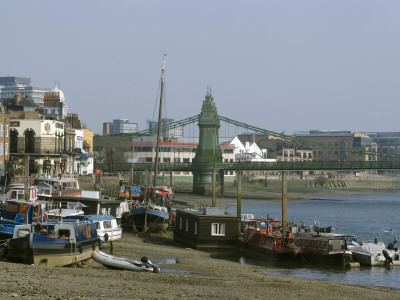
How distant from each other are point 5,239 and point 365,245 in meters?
25.1

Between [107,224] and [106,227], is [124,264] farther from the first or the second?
[107,224]

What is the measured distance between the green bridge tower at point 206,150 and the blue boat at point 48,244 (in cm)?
10845

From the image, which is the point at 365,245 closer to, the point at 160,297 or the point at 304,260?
the point at 304,260

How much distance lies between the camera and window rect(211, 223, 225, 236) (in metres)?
55.9

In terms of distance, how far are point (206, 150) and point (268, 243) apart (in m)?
98.2

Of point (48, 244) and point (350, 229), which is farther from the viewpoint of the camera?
point (350, 229)

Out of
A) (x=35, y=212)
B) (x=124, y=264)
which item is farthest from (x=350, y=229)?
(x=124, y=264)

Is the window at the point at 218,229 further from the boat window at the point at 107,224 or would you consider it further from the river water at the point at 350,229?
the boat window at the point at 107,224

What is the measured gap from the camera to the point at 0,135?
3046 inches

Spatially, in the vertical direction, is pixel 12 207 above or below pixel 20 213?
above

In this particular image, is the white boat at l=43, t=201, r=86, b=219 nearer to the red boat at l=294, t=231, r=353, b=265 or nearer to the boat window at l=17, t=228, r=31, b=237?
the boat window at l=17, t=228, r=31, b=237

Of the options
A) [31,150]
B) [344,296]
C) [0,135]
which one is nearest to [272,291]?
[344,296]

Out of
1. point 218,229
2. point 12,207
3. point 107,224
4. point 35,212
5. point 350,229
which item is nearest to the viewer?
point 35,212

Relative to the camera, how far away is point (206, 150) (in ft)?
496
